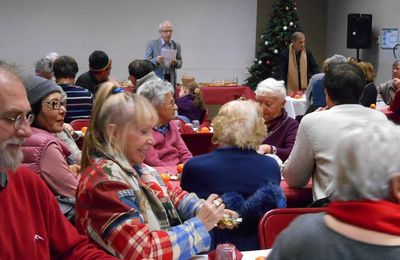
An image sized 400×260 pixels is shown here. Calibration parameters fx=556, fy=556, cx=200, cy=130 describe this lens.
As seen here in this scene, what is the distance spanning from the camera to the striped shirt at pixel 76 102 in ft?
18.5

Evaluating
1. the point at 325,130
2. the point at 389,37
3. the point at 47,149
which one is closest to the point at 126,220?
the point at 47,149

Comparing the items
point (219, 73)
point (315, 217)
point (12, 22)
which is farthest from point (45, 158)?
point (219, 73)

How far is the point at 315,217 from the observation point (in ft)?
4.92

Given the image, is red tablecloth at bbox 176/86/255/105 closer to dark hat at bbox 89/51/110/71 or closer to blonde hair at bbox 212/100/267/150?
dark hat at bbox 89/51/110/71

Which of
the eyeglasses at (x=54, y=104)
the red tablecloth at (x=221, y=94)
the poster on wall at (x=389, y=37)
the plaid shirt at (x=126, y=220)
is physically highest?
the poster on wall at (x=389, y=37)

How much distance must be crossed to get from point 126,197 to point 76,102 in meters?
3.77

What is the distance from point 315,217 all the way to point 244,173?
145cm

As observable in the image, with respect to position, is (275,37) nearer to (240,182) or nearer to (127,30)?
(127,30)

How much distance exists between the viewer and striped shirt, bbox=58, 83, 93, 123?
565 cm

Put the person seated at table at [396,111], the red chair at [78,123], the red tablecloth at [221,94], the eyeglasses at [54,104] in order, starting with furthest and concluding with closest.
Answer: the red tablecloth at [221,94] → the person seated at table at [396,111] → the red chair at [78,123] → the eyeglasses at [54,104]

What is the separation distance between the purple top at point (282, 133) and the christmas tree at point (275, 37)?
7.37 meters

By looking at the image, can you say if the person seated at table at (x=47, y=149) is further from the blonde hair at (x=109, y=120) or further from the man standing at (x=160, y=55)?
the man standing at (x=160, y=55)

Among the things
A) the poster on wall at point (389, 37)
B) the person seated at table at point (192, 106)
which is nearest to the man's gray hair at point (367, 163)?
the person seated at table at point (192, 106)

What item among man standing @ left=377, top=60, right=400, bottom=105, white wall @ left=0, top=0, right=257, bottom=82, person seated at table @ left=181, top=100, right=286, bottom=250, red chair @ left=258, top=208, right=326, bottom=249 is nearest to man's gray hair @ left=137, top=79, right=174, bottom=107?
person seated at table @ left=181, top=100, right=286, bottom=250
